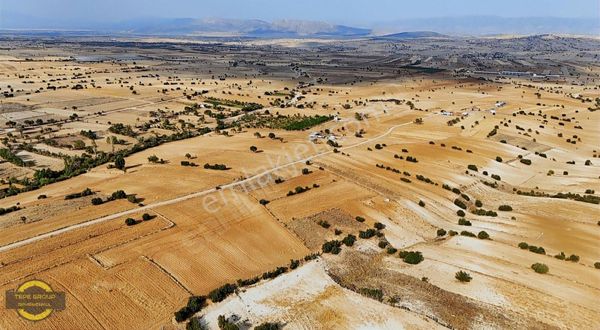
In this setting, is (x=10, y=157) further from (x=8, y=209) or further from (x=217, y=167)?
(x=217, y=167)

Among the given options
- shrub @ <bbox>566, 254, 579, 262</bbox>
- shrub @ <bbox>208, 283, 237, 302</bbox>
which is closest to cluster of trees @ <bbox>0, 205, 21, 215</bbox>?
shrub @ <bbox>208, 283, 237, 302</bbox>

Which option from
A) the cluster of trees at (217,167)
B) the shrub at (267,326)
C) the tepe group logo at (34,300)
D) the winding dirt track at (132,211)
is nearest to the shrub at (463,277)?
the shrub at (267,326)

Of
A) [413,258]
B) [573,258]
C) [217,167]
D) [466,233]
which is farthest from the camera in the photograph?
[217,167]

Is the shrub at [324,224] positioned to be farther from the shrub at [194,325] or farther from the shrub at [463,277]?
the shrub at [194,325]

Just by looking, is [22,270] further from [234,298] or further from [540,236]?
[540,236]

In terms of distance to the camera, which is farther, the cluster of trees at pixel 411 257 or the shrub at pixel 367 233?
the shrub at pixel 367 233

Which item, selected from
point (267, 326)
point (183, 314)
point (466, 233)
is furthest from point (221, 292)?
point (466, 233)

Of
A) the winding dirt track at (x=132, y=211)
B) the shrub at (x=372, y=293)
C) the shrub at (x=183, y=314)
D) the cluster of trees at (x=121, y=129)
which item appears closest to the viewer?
the shrub at (x=183, y=314)

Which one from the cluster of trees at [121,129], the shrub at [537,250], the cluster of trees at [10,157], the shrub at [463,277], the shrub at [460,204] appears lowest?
the cluster of trees at [121,129]
